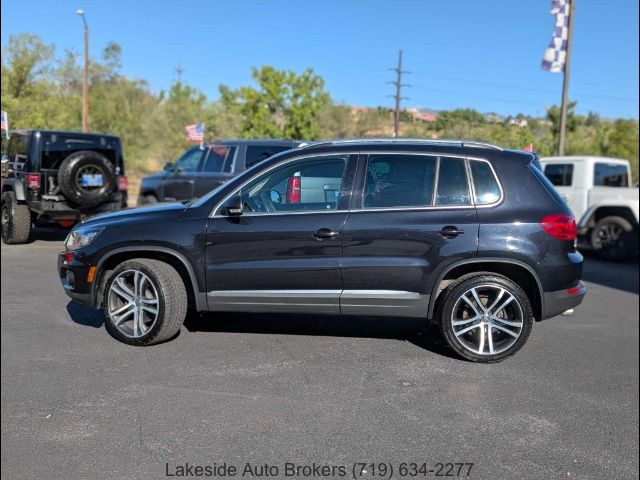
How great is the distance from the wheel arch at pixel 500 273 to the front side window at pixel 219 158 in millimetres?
7500

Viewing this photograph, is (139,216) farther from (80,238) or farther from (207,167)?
(207,167)

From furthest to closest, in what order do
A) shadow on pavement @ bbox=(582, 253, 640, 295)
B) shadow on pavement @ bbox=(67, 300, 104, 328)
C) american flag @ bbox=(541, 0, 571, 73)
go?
shadow on pavement @ bbox=(582, 253, 640, 295) → shadow on pavement @ bbox=(67, 300, 104, 328) → american flag @ bbox=(541, 0, 571, 73)

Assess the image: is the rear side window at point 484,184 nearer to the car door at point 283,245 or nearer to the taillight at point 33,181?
the car door at point 283,245

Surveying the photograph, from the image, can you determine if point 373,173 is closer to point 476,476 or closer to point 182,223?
point 182,223

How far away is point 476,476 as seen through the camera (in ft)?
8.86

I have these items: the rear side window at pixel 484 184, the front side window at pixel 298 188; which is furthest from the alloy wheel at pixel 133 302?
the rear side window at pixel 484 184

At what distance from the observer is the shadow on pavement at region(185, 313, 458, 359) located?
4.65 meters

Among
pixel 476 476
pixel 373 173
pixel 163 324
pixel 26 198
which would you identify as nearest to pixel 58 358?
pixel 163 324

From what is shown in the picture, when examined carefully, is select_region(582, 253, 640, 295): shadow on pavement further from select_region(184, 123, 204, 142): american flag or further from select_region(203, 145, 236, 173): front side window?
select_region(184, 123, 204, 142): american flag

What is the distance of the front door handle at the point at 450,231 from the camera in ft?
11.8

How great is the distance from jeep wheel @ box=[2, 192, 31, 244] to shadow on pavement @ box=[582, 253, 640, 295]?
6.20 metres

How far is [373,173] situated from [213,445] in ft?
6.98

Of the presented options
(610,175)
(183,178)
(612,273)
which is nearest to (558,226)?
(612,273)

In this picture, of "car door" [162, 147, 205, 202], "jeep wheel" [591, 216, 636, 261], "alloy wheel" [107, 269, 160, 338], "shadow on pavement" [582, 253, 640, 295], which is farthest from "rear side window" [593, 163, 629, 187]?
"alloy wheel" [107, 269, 160, 338]
